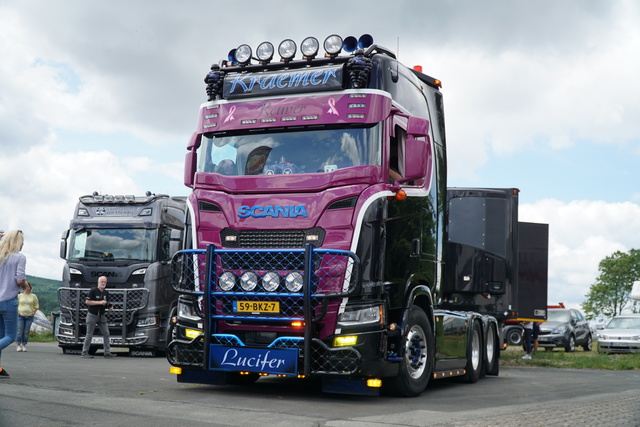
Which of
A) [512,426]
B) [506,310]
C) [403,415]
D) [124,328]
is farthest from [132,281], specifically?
[512,426]

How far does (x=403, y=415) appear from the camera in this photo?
8164 mm

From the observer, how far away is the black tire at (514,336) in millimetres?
17578

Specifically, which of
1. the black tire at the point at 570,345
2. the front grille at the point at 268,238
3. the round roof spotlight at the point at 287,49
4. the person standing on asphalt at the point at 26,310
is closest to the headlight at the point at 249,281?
the front grille at the point at 268,238

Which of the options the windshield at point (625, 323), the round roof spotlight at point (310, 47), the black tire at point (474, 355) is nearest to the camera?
the round roof spotlight at point (310, 47)

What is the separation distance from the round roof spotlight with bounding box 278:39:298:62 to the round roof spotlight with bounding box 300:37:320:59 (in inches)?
5.7

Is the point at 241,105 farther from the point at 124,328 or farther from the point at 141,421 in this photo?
the point at 124,328

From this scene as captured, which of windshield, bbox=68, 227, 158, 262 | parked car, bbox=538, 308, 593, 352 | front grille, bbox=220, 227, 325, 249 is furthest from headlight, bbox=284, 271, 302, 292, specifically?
parked car, bbox=538, 308, 593, 352

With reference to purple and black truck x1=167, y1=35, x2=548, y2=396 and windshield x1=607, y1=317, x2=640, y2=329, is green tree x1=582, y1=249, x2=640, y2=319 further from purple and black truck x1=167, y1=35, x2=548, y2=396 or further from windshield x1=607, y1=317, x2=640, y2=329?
purple and black truck x1=167, y1=35, x2=548, y2=396

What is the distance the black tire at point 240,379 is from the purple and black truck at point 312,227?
0.05m

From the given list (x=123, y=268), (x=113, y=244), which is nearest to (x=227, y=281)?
(x=123, y=268)

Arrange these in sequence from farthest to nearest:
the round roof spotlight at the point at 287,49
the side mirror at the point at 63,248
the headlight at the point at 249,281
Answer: the side mirror at the point at 63,248, the round roof spotlight at the point at 287,49, the headlight at the point at 249,281

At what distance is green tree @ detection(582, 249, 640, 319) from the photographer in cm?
8244

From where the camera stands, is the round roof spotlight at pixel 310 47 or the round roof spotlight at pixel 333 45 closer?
the round roof spotlight at pixel 333 45

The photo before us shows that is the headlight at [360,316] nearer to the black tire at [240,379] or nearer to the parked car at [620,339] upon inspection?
the black tire at [240,379]
